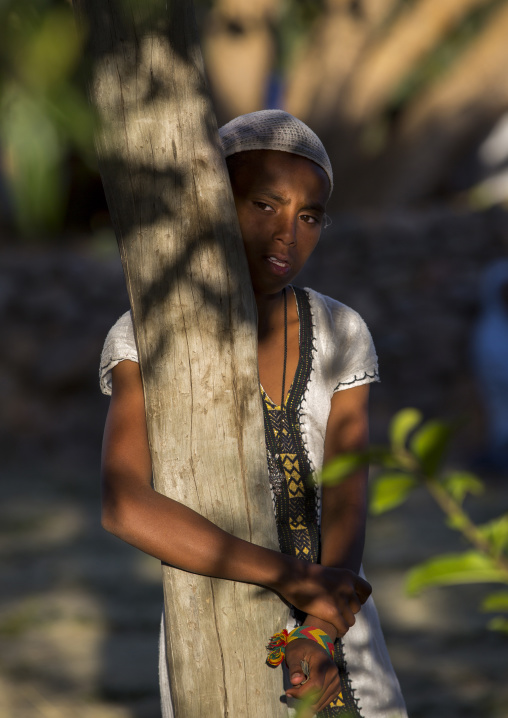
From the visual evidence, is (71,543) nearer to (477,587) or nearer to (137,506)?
(477,587)

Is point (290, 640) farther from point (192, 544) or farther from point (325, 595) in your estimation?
point (192, 544)

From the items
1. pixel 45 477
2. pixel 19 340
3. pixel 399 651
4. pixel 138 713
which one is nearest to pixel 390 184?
pixel 19 340

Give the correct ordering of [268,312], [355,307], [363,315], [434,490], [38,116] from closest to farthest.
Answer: [38,116] → [434,490] → [268,312] → [363,315] → [355,307]

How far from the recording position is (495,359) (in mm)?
6738

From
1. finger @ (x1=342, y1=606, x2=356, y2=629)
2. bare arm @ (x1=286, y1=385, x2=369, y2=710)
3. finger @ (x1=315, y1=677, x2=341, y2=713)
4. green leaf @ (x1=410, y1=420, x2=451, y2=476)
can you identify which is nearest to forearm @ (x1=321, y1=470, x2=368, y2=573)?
bare arm @ (x1=286, y1=385, x2=369, y2=710)

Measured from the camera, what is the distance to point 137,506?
4.46 feet

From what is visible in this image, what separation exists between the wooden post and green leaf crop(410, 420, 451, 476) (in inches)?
26.1

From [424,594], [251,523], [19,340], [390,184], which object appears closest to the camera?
[251,523]

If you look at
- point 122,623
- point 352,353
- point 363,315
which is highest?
point 363,315

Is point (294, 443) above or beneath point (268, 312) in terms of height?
beneath

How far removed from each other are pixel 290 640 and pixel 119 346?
587mm

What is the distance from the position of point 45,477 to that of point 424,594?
421 centimetres

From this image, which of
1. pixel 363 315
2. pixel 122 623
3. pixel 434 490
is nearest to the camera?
pixel 434 490

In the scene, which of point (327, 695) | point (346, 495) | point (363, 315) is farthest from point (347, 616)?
point (363, 315)
